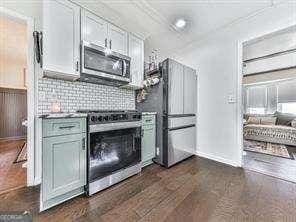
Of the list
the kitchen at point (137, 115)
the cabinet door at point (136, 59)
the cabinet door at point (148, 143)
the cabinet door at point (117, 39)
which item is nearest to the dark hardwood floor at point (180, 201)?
the kitchen at point (137, 115)

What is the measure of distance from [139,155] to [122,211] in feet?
3.08

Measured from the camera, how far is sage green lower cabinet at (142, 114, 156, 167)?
2.58 metres

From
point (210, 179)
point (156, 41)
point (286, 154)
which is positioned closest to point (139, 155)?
point (210, 179)

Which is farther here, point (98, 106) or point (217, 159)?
point (217, 159)

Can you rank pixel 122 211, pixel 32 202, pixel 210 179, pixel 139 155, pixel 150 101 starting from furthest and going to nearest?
pixel 150 101
pixel 139 155
pixel 210 179
pixel 32 202
pixel 122 211

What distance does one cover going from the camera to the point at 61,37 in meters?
1.90

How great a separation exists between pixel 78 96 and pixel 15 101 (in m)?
4.47

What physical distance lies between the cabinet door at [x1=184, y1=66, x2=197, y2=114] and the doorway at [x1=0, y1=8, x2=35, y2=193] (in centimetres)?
244

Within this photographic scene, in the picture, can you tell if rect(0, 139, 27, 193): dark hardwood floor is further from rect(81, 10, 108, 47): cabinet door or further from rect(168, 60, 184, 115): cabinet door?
rect(168, 60, 184, 115): cabinet door

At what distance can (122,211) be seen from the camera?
1547 millimetres

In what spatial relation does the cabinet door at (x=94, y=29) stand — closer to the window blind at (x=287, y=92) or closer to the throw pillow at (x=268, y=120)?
the throw pillow at (x=268, y=120)

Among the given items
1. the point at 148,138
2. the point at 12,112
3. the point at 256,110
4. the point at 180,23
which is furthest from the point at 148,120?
the point at 256,110

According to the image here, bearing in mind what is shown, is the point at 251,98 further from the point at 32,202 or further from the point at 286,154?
the point at 32,202

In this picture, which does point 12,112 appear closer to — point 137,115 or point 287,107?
point 137,115
